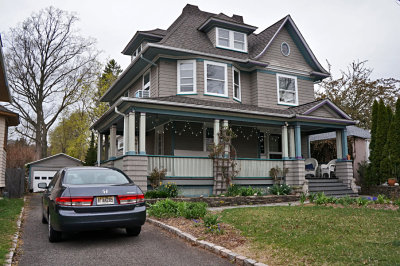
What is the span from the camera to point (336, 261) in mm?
4746

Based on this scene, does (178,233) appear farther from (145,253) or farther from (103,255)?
(103,255)

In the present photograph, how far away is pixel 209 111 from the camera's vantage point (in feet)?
46.3

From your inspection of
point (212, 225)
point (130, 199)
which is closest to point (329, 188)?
point (212, 225)

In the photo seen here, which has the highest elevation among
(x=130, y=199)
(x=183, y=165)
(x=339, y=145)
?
(x=339, y=145)


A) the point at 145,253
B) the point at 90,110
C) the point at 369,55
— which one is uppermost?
the point at 369,55

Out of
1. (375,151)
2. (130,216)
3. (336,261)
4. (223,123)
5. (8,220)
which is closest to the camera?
(336,261)

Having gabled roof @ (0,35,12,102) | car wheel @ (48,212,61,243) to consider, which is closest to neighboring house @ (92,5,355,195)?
gabled roof @ (0,35,12,102)

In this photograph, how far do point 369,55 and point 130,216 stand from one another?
32.8 metres

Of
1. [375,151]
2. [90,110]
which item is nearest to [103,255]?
[375,151]

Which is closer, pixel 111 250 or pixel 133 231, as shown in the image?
pixel 111 250

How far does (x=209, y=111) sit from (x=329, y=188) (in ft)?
22.7

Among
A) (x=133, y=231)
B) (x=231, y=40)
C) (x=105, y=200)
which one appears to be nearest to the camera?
(x=105, y=200)

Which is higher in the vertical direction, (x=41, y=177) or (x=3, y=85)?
(x=3, y=85)

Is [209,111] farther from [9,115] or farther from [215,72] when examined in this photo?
[9,115]
